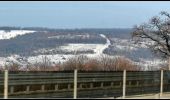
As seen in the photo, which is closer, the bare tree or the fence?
the fence

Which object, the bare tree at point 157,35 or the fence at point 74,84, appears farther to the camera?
the bare tree at point 157,35

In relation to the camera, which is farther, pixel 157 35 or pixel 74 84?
pixel 157 35

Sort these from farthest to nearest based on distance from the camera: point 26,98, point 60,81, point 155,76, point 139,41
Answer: point 139,41
point 155,76
point 60,81
point 26,98

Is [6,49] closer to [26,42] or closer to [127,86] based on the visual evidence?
[26,42]

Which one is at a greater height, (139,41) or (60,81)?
(139,41)

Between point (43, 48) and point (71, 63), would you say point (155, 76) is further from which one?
point (43, 48)

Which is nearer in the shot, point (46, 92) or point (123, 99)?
point (46, 92)

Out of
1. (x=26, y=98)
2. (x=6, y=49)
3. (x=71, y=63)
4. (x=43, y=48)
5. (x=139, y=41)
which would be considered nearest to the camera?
(x=26, y=98)

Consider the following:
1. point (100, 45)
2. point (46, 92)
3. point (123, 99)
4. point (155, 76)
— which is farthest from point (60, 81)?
point (100, 45)
